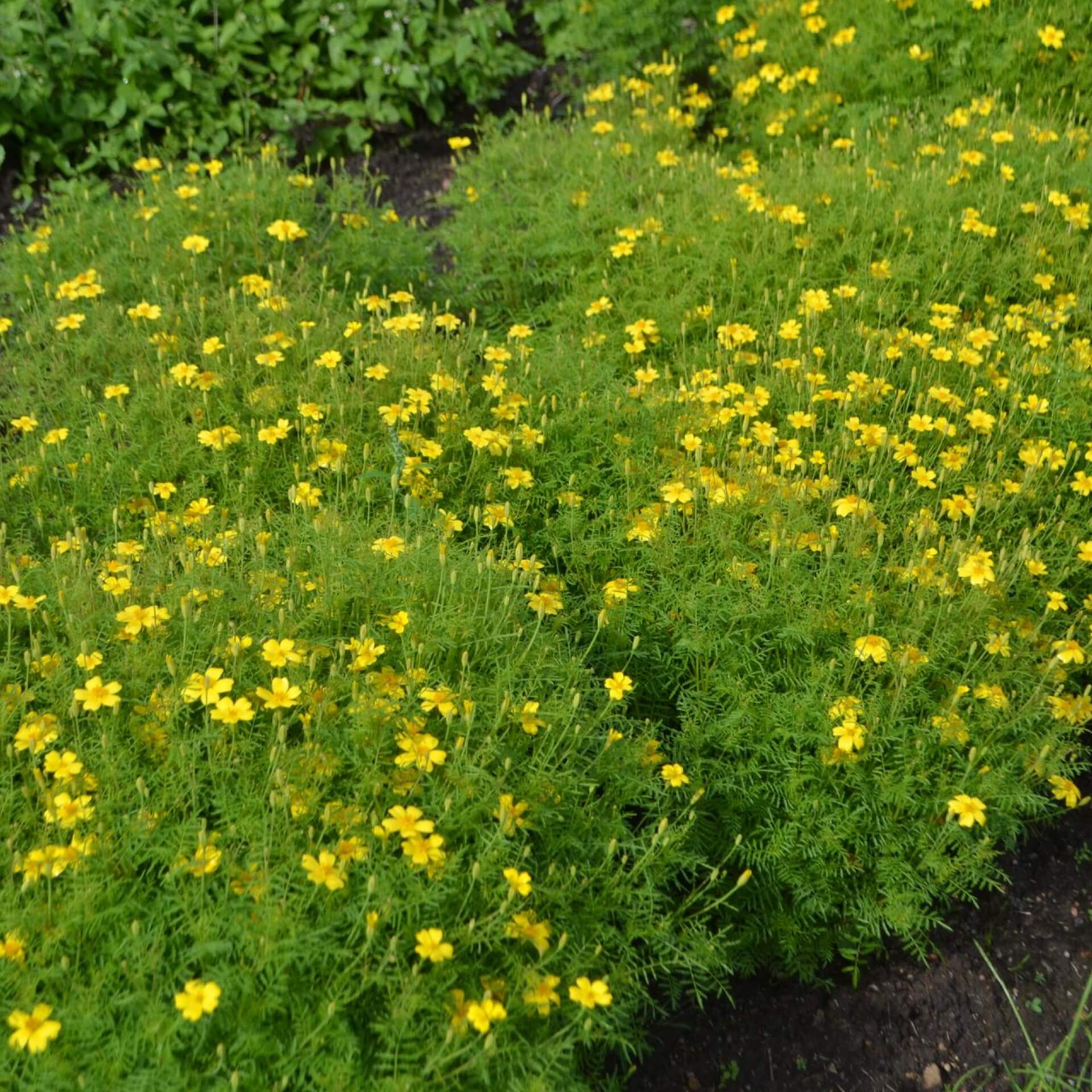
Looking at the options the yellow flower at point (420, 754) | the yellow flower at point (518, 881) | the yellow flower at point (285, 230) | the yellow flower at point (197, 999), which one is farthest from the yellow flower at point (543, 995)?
the yellow flower at point (285, 230)

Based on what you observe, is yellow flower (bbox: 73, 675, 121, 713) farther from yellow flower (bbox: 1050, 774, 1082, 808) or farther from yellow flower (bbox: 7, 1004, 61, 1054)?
yellow flower (bbox: 1050, 774, 1082, 808)

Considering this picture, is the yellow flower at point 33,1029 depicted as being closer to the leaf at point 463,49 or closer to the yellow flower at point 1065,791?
the yellow flower at point 1065,791

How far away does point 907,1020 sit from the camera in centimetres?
333

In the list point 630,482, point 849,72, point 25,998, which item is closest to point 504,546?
point 630,482

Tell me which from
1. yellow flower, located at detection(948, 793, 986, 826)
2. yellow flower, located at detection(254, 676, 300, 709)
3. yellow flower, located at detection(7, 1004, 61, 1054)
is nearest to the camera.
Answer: yellow flower, located at detection(7, 1004, 61, 1054)

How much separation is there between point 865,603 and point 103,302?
316 centimetres

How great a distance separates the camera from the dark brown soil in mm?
3207

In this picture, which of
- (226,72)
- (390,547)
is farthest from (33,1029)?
(226,72)

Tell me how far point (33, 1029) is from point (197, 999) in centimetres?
31

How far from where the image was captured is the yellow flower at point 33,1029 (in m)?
2.27

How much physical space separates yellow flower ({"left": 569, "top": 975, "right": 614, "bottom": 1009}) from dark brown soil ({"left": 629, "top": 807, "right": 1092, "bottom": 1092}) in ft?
2.44

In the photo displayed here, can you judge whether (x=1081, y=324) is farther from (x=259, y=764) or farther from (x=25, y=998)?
(x=25, y=998)

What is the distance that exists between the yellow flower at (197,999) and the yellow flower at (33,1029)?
232 millimetres

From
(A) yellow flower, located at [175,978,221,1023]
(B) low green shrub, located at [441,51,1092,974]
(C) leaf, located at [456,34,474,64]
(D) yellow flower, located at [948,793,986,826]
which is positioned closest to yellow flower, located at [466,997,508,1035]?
(A) yellow flower, located at [175,978,221,1023]
